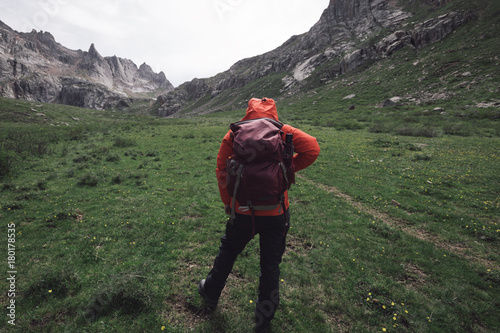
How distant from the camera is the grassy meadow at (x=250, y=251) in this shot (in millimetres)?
4402

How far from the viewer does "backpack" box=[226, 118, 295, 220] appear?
10.4 feet

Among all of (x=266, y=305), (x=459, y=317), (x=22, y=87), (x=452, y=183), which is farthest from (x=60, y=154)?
(x=22, y=87)

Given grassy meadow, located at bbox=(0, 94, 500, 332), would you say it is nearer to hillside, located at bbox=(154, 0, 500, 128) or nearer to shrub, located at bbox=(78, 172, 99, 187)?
shrub, located at bbox=(78, 172, 99, 187)

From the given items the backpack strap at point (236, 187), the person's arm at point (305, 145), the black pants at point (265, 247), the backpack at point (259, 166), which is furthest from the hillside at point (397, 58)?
the backpack strap at point (236, 187)

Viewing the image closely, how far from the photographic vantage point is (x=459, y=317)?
4441 mm

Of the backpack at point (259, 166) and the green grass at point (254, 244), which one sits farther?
the green grass at point (254, 244)

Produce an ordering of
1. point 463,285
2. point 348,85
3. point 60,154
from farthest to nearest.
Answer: point 348,85 → point 60,154 → point 463,285

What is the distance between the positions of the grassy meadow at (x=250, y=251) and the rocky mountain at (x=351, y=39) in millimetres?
82796

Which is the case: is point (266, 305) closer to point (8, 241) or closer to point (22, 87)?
point (8, 241)

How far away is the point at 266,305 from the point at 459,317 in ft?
14.8

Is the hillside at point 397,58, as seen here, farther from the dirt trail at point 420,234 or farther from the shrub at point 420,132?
the dirt trail at point 420,234

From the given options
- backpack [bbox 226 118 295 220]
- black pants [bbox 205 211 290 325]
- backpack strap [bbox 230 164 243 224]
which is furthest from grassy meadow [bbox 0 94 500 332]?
backpack [bbox 226 118 295 220]

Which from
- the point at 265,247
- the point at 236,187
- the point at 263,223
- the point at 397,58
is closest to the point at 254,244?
the point at 265,247

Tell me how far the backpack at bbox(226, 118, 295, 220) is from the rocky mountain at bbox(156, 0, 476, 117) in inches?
3669
